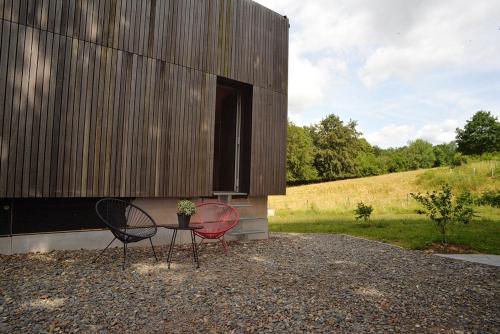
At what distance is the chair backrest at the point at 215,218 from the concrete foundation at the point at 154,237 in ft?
1.69

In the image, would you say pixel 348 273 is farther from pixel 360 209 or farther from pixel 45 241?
pixel 360 209

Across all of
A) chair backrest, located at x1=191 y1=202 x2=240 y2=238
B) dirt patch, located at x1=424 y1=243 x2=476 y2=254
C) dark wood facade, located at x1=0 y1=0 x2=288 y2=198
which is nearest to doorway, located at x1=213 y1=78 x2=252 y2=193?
dark wood facade, located at x1=0 y1=0 x2=288 y2=198

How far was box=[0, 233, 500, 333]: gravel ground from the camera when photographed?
2488mm

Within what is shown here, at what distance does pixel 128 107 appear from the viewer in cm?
507

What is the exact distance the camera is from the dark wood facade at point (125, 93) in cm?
421

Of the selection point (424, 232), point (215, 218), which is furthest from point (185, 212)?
point (424, 232)

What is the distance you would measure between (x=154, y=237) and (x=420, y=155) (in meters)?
60.5

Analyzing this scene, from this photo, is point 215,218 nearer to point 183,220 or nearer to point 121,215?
point 183,220

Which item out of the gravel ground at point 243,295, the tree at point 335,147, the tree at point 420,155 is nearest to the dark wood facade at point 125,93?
the gravel ground at point 243,295

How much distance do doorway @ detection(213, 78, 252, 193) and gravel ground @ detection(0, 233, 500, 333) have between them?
2.19m

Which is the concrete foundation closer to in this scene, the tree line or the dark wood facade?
the dark wood facade

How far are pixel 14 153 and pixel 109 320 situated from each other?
2.88m

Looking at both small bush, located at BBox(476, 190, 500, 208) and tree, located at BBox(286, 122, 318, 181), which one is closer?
small bush, located at BBox(476, 190, 500, 208)

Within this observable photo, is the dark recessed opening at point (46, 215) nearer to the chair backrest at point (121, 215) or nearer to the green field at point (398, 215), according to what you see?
the chair backrest at point (121, 215)
